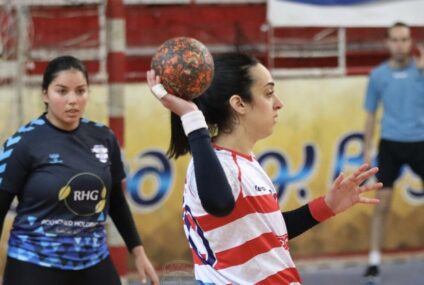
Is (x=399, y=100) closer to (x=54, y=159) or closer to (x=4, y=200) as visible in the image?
(x=54, y=159)

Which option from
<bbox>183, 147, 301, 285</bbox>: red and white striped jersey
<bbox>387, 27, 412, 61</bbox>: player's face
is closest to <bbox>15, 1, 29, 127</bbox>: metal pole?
<bbox>387, 27, 412, 61</bbox>: player's face

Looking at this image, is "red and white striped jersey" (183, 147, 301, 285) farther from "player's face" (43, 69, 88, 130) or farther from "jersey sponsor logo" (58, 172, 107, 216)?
"player's face" (43, 69, 88, 130)

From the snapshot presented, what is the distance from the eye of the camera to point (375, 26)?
31.4ft

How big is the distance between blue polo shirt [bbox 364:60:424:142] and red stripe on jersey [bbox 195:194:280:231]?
502cm

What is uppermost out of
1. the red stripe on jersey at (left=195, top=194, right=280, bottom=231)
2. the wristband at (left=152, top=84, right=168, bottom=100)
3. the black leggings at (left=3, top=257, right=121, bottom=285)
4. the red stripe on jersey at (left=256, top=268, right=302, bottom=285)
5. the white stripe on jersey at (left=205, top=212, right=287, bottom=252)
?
the wristband at (left=152, top=84, right=168, bottom=100)

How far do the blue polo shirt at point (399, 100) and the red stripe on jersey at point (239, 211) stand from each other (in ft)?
16.5

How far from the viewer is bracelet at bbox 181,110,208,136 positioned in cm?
339

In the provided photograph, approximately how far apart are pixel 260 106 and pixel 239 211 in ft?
1.36

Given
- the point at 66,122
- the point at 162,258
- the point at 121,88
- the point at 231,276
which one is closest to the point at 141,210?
the point at 162,258

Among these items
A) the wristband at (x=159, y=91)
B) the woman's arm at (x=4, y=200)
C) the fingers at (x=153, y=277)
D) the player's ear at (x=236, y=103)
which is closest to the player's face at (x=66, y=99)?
the woman's arm at (x=4, y=200)

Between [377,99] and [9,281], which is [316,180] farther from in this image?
[9,281]

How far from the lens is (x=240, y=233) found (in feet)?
12.2

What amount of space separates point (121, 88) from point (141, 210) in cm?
204

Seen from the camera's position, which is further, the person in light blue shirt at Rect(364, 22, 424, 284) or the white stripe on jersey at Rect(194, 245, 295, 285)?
the person in light blue shirt at Rect(364, 22, 424, 284)
